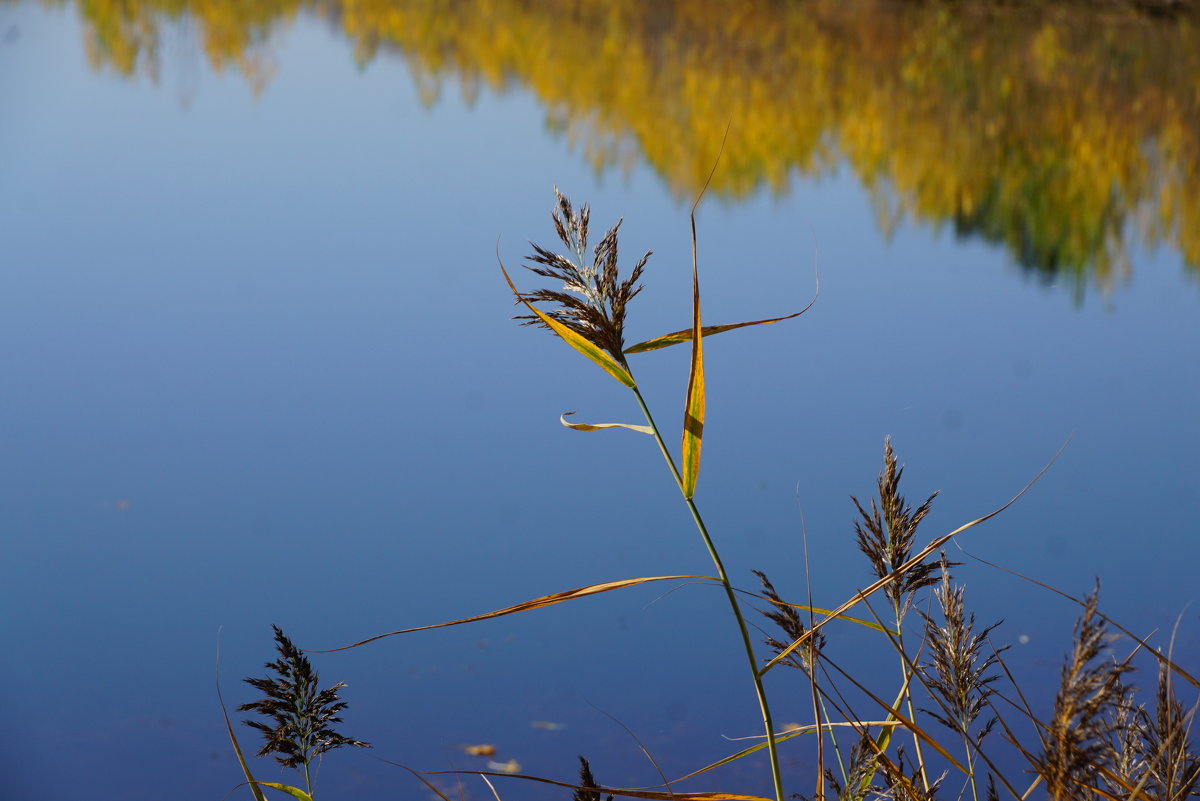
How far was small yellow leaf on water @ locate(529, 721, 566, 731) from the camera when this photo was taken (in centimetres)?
235

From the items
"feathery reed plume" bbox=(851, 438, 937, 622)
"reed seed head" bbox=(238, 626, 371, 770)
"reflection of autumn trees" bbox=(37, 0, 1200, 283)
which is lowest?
"reed seed head" bbox=(238, 626, 371, 770)

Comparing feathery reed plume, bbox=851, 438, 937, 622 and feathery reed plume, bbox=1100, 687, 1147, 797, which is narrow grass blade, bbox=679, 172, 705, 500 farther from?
feathery reed plume, bbox=1100, 687, 1147, 797

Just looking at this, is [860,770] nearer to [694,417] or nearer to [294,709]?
[694,417]

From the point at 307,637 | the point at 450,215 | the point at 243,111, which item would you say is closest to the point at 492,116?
the point at 243,111

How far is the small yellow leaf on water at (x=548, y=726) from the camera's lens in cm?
235

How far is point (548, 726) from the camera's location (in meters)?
2.36

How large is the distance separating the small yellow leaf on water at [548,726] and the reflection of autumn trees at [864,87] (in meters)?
3.84

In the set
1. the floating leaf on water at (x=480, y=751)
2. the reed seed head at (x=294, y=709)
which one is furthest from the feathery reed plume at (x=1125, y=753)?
the floating leaf on water at (x=480, y=751)

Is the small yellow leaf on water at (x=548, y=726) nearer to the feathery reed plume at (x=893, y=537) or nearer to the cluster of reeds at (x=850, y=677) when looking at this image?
the cluster of reeds at (x=850, y=677)

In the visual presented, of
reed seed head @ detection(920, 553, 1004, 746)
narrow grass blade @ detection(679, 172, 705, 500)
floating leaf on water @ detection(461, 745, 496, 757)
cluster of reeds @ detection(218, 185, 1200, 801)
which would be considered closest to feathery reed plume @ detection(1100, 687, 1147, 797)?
cluster of reeds @ detection(218, 185, 1200, 801)

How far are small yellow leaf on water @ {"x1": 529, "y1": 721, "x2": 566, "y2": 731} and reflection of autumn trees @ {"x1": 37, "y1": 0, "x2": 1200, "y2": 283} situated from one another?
3.84 meters

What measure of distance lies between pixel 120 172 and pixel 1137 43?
25.6 feet

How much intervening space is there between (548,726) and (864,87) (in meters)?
6.81

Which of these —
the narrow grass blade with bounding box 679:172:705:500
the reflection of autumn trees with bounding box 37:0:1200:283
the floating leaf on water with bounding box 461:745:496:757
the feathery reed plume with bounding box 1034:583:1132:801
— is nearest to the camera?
the feathery reed plume with bounding box 1034:583:1132:801
